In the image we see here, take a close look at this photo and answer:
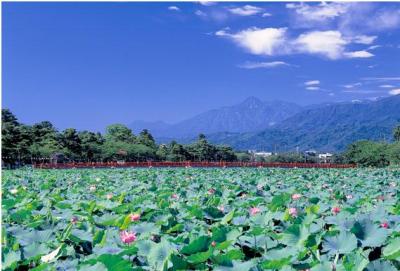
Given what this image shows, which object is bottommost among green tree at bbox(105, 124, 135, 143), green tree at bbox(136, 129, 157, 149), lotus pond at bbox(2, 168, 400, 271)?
lotus pond at bbox(2, 168, 400, 271)

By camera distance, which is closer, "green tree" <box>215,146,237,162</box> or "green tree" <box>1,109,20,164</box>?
"green tree" <box>1,109,20,164</box>

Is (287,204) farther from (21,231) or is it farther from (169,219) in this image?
(21,231)

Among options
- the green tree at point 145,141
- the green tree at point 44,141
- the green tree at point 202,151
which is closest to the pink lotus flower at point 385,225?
the green tree at point 44,141

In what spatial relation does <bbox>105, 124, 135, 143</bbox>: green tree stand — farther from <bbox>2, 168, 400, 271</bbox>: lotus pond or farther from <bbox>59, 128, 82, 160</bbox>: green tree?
<bbox>2, 168, 400, 271</bbox>: lotus pond

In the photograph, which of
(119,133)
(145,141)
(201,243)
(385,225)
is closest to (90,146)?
(145,141)

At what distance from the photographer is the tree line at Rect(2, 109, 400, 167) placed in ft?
158

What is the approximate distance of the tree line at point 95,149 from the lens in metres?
48.0

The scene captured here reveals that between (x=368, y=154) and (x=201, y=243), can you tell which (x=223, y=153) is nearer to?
(x=368, y=154)

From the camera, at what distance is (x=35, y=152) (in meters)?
50.2

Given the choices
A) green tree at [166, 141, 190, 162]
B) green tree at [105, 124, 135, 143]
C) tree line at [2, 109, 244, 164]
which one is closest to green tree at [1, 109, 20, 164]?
tree line at [2, 109, 244, 164]

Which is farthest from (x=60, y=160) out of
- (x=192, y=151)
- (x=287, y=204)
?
(x=287, y=204)

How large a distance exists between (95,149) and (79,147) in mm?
3364

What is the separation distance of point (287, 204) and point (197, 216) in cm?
121

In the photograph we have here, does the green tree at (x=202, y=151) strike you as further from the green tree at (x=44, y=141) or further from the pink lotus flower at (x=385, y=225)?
the pink lotus flower at (x=385, y=225)
